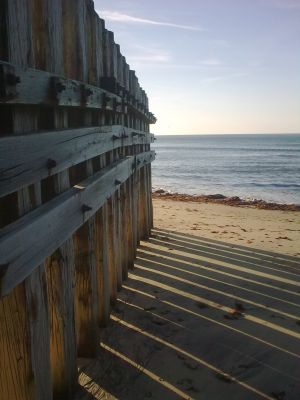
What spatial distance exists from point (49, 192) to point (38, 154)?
21.1 inches

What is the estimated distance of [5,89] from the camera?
1609mm

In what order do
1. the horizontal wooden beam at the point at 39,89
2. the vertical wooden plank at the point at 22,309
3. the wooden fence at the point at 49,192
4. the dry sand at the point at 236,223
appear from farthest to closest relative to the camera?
the dry sand at the point at 236,223, the vertical wooden plank at the point at 22,309, the wooden fence at the point at 49,192, the horizontal wooden beam at the point at 39,89

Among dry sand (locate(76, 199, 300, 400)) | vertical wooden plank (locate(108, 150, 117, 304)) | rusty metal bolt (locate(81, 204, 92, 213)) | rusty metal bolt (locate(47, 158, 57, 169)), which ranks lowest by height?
dry sand (locate(76, 199, 300, 400))

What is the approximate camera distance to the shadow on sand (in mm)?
3209

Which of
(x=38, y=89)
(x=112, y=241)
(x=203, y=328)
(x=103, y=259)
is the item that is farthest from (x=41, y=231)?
(x=203, y=328)

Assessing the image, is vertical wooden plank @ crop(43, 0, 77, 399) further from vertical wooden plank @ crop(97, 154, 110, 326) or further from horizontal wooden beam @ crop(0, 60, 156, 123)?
vertical wooden plank @ crop(97, 154, 110, 326)

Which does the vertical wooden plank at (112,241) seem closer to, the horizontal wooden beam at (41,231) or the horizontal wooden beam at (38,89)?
the horizontal wooden beam at (41,231)

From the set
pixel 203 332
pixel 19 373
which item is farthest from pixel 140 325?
pixel 19 373

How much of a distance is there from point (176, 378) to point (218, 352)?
2.09 ft

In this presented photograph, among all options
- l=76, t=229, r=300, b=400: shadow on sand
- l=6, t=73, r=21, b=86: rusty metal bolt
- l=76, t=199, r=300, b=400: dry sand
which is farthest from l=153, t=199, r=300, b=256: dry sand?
l=6, t=73, r=21, b=86: rusty metal bolt

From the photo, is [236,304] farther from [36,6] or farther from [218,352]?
[36,6]

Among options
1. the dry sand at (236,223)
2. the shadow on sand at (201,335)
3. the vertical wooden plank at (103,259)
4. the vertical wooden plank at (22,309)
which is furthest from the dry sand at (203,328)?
the vertical wooden plank at (22,309)

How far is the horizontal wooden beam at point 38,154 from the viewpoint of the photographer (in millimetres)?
1636

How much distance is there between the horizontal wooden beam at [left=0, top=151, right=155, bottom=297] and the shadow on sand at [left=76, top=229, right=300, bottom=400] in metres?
1.38
